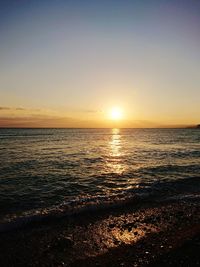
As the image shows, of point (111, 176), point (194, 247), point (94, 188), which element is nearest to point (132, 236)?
point (194, 247)

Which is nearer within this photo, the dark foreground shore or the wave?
the dark foreground shore

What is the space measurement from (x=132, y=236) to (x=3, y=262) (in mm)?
4197

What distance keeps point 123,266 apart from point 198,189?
10.5 metres

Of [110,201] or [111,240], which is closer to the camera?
[111,240]

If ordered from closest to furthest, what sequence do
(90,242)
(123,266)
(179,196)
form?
(123,266) → (90,242) → (179,196)

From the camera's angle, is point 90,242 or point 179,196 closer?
point 90,242

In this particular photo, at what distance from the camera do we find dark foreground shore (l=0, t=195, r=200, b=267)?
7105 millimetres

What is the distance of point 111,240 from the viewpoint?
8539 mm

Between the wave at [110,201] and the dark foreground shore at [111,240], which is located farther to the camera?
the wave at [110,201]

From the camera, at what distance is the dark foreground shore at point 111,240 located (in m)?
7.11

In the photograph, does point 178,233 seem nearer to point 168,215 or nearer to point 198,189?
point 168,215

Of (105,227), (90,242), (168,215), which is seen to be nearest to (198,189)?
(168,215)

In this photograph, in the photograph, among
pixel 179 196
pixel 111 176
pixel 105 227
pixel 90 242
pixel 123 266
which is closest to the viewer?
pixel 123 266

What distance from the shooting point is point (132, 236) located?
8.80 meters
